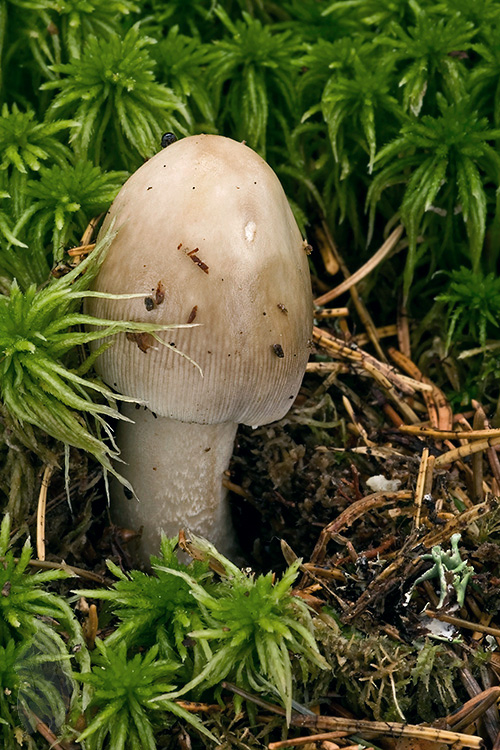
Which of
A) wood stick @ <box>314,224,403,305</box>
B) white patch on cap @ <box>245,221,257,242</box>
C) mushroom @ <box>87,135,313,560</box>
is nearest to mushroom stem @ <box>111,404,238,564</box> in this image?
mushroom @ <box>87,135,313,560</box>

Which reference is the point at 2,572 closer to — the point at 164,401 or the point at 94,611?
the point at 94,611

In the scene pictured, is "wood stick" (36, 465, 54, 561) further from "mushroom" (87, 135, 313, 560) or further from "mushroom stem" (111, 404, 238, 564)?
"mushroom" (87, 135, 313, 560)

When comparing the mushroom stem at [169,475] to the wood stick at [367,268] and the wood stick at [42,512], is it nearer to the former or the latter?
the wood stick at [42,512]

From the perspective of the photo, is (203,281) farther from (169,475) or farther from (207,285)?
(169,475)

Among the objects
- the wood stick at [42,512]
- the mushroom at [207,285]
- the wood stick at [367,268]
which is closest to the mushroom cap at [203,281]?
the mushroom at [207,285]

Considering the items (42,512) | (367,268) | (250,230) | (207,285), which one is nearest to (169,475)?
(42,512)

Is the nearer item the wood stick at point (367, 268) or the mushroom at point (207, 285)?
the mushroom at point (207, 285)
